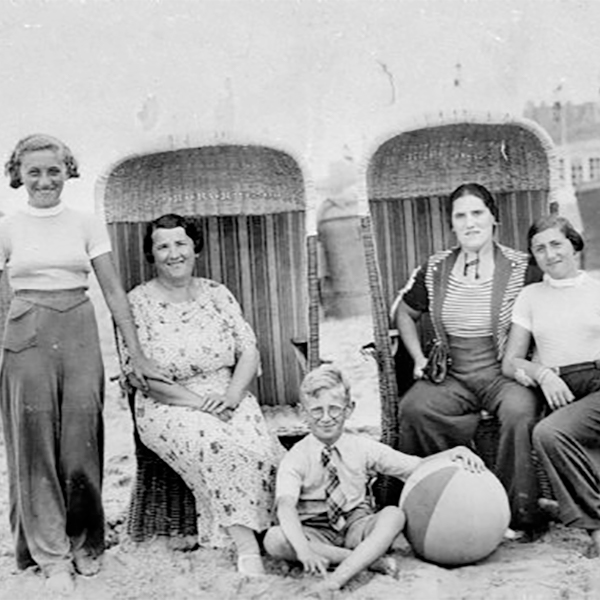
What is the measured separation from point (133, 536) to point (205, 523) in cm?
45

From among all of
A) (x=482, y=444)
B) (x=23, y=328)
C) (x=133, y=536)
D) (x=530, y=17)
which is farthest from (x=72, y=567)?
(x=530, y=17)

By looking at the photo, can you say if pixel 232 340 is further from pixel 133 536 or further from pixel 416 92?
pixel 416 92

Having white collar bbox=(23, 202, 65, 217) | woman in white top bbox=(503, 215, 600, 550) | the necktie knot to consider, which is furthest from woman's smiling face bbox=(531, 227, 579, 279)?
white collar bbox=(23, 202, 65, 217)

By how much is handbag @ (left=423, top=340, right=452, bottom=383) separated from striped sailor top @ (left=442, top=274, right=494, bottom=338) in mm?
111

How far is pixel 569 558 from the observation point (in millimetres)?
3826

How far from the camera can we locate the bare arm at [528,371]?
4039 millimetres

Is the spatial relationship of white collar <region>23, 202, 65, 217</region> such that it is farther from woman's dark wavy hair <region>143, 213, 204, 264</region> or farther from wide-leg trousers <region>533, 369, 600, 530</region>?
wide-leg trousers <region>533, 369, 600, 530</region>

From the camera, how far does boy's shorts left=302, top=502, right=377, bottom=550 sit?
3.78 m

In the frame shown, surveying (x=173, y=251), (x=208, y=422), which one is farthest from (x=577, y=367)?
(x=173, y=251)

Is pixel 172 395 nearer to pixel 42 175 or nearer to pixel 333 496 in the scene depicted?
pixel 333 496

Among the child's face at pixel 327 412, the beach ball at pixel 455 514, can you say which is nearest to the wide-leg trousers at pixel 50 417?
the child's face at pixel 327 412

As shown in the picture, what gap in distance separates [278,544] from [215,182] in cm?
231

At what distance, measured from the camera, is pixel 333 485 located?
389 cm

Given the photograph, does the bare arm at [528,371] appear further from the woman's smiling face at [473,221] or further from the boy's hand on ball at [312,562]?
the boy's hand on ball at [312,562]
